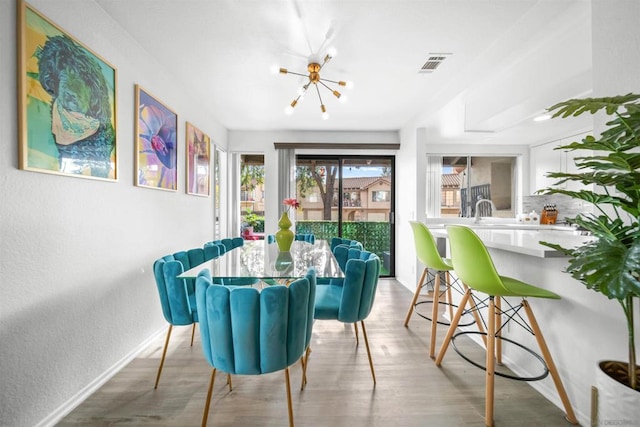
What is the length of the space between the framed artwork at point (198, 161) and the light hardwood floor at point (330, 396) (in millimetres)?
1816

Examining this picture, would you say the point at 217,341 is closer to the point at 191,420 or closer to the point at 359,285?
the point at 191,420

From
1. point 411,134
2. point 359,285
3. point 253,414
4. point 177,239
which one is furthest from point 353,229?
Result: point 253,414

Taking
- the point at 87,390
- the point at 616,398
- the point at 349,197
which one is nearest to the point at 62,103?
the point at 87,390

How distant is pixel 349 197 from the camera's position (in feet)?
16.2

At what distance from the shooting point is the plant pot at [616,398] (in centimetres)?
102

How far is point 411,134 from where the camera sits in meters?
4.15

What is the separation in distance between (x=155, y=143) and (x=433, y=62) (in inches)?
103

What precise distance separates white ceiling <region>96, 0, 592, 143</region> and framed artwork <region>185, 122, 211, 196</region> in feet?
1.64

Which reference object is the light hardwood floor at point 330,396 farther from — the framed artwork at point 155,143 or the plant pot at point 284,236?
the framed artwork at point 155,143

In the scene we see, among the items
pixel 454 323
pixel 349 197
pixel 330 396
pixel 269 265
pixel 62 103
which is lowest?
pixel 330 396

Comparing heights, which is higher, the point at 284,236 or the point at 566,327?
the point at 284,236

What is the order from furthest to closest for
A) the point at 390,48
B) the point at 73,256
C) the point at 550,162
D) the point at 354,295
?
the point at 550,162 → the point at 390,48 → the point at 354,295 → the point at 73,256

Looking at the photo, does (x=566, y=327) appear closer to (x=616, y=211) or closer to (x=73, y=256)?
(x=616, y=211)

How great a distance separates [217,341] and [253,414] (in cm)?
70
